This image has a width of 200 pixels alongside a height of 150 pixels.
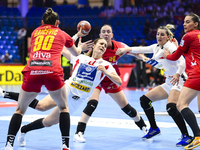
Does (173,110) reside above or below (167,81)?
below

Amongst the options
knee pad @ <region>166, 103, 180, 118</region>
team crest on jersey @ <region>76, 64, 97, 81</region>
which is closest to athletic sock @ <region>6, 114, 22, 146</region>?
team crest on jersey @ <region>76, 64, 97, 81</region>

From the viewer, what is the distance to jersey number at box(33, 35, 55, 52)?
3.65m

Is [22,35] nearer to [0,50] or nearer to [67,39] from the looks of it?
[0,50]

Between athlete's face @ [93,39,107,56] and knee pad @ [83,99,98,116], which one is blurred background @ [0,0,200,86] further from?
athlete's face @ [93,39,107,56]

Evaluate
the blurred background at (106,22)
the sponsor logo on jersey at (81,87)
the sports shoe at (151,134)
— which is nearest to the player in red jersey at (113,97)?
the sports shoe at (151,134)

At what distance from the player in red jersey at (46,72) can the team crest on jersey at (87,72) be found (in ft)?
2.42

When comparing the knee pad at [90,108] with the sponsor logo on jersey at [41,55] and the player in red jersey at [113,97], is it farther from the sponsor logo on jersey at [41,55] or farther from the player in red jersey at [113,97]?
the sponsor logo on jersey at [41,55]

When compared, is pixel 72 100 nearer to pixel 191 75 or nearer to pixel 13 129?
pixel 13 129

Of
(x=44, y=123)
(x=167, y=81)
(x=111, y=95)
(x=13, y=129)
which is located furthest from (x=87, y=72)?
(x=167, y=81)

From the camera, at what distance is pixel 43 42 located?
3.67m

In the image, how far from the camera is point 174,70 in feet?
16.7

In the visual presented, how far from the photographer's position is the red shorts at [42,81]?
358cm

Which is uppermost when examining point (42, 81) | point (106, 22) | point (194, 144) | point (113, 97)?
point (42, 81)

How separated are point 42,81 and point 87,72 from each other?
0.97 meters
